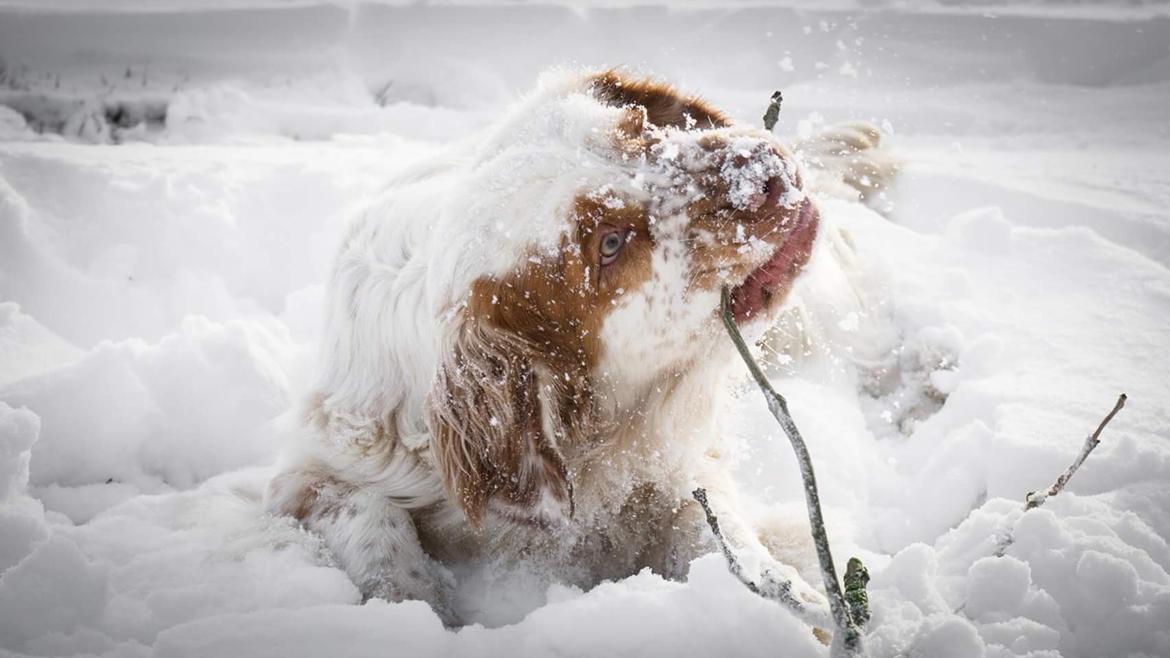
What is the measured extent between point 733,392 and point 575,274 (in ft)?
2.56

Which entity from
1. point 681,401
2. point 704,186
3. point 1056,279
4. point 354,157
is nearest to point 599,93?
point 704,186

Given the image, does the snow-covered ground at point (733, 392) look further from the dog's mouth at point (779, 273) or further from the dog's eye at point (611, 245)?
the dog's eye at point (611, 245)

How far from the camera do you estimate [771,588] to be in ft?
4.82

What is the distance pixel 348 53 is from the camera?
697cm

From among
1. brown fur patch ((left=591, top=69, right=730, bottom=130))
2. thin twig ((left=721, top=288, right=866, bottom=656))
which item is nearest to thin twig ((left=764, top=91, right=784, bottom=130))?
brown fur patch ((left=591, top=69, right=730, bottom=130))

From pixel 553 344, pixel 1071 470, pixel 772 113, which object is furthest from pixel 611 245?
pixel 1071 470

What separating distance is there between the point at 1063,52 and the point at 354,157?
4.87 meters

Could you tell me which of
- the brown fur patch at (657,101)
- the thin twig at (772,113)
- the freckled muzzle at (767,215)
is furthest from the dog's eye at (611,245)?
the thin twig at (772,113)

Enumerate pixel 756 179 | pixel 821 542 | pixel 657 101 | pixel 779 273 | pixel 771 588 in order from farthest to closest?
pixel 657 101 < pixel 779 273 < pixel 756 179 < pixel 771 588 < pixel 821 542

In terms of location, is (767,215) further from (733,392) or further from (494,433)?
(494,433)

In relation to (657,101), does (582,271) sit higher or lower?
lower

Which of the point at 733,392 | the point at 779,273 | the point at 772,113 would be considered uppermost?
the point at 772,113

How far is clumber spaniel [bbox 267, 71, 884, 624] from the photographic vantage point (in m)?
→ 1.88

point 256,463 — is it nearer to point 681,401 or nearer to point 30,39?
point 681,401
